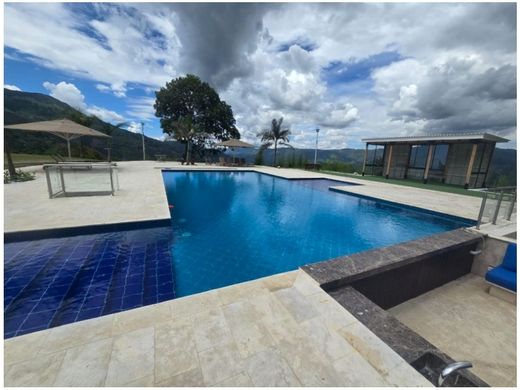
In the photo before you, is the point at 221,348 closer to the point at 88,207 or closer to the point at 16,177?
the point at 88,207

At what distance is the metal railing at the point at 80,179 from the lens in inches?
235

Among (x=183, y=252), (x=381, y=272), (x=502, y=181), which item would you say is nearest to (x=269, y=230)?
(x=183, y=252)

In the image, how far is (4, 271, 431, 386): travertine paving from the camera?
135 cm

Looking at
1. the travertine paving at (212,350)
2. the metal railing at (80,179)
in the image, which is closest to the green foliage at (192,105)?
the metal railing at (80,179)

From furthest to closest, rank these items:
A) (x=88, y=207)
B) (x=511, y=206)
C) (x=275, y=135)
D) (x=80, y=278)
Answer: (x=275, y=135) < (x=88, y=207) < (x=511, y=206) < (x=80, y=278)

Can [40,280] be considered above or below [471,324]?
above

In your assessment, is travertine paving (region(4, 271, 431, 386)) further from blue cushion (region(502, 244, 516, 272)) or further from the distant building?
the distant building

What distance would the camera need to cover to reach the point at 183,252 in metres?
3.95

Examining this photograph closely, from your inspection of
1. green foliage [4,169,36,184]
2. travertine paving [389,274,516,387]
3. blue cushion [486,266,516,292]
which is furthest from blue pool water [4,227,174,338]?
green foliage [4,169,36,184]

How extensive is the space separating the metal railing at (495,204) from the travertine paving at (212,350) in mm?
4571

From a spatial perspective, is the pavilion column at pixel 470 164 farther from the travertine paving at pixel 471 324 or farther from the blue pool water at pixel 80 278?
the blue pool water at pixel 80 278

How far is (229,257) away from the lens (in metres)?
3.93

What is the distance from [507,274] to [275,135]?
60.3ft

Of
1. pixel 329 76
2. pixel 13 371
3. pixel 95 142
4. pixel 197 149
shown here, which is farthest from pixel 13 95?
pixel 13 371
